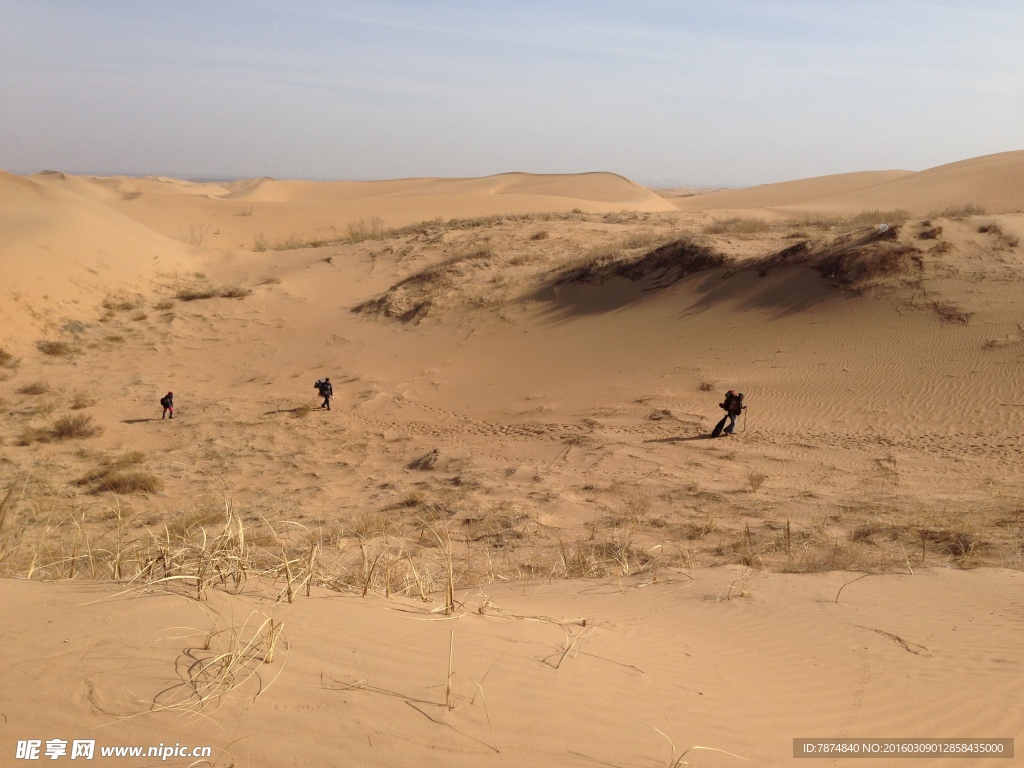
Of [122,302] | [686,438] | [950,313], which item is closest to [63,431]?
[122,302]

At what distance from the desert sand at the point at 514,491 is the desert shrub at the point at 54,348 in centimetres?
11

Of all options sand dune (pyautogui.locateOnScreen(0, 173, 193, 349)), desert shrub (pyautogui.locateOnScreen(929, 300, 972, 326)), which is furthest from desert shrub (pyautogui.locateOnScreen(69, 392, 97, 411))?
desert shrub (pyautogui.locateOnScreen(929, 300, 972, 326))

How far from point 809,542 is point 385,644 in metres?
4.33

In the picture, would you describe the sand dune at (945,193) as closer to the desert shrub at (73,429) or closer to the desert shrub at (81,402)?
the desert shrub at (81,402)

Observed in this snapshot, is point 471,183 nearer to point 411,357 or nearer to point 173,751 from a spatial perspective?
point 411,357

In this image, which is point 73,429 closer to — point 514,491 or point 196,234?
point 514,491

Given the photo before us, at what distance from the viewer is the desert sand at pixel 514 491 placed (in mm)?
2797

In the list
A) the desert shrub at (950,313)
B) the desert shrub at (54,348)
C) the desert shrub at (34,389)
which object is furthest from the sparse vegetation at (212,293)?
the desert shrub at (950,313)

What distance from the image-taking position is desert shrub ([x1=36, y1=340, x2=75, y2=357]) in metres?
15.8

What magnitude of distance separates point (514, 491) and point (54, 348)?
41.8 ft

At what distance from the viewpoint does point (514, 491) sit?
8.37 metres

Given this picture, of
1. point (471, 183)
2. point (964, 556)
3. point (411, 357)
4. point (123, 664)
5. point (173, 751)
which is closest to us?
point (173, 751)

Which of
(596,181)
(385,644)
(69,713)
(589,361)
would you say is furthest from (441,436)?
(596,181)

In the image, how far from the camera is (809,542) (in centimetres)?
617
